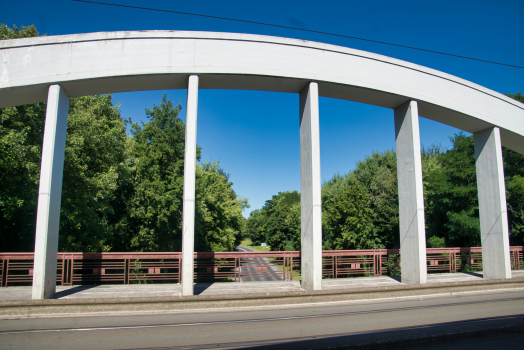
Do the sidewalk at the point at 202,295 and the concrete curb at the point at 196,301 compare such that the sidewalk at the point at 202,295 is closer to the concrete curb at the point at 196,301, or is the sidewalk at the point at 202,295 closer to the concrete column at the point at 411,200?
the concrete curb at the point at 196,301

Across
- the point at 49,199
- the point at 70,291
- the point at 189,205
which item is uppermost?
the point at 49,199

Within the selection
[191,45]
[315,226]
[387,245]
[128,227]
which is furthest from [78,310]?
[387,245]

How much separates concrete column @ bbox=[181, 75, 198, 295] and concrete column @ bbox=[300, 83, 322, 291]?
341 cm

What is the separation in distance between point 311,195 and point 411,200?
369 cm

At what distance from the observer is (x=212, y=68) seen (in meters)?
9.50

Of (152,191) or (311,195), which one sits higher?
(152,191)

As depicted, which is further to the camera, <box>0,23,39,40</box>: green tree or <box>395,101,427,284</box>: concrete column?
<box>0,23,39,40</box>: green tree

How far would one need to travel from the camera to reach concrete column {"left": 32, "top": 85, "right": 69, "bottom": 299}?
8102 millimetres

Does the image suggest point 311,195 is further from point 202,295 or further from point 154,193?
point 154,193

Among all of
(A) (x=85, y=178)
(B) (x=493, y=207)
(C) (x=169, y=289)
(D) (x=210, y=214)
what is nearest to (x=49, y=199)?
(C) (x=169, y=289)

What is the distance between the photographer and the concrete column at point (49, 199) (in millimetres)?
8102

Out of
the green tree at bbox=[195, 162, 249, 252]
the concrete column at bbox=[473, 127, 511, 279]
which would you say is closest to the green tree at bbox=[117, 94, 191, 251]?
the green tree at bbox=[195, 162, 249, 252]

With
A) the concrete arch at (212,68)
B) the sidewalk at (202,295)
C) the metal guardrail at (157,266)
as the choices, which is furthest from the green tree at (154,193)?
the sidewalk at (202,295)

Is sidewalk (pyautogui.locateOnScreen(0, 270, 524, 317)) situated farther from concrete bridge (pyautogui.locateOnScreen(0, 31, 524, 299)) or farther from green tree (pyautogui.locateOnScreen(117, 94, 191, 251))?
green tree (pyautogui.locateOnScreen(117, 94, 191, 251))
